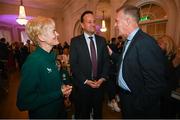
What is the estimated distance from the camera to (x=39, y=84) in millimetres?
1302

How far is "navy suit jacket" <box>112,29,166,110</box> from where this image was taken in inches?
54.5

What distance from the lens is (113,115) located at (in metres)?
3.24

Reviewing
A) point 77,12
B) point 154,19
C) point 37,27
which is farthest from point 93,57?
point 77,12

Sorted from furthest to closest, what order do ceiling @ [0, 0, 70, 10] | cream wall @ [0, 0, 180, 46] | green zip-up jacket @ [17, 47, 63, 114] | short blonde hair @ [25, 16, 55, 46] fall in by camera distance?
ceiling @ [0, 0, 70, 10] < cream wall @ [0, 0, 180, 46] < short blonde hair @ [25, 16, 55, 46] < green zip-up jacket @ [17, 47, 63, 114]

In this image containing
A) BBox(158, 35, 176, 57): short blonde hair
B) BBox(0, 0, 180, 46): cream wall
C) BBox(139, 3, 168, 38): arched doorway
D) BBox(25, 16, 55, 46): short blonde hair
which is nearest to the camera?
BBox(25, 16, 55, 46): short blonde hair

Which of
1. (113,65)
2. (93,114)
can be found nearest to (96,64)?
(93,114)

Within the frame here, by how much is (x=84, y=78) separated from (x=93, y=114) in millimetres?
604

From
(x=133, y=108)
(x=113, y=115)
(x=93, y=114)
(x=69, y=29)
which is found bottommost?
(x=113, y=115)

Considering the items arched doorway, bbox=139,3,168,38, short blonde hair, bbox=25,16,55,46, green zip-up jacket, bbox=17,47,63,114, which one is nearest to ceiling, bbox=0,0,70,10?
arched doorway, bbox=139,3,168,38

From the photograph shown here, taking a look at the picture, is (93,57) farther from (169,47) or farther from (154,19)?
(154,19)

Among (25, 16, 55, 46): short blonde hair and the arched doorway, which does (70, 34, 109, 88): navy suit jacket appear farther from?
the arched doorway

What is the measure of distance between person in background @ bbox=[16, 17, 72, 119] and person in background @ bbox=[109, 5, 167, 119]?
2.04 feet

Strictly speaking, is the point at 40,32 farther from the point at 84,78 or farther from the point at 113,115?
the point at 113,115

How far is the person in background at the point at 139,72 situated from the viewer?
1.39 metres
